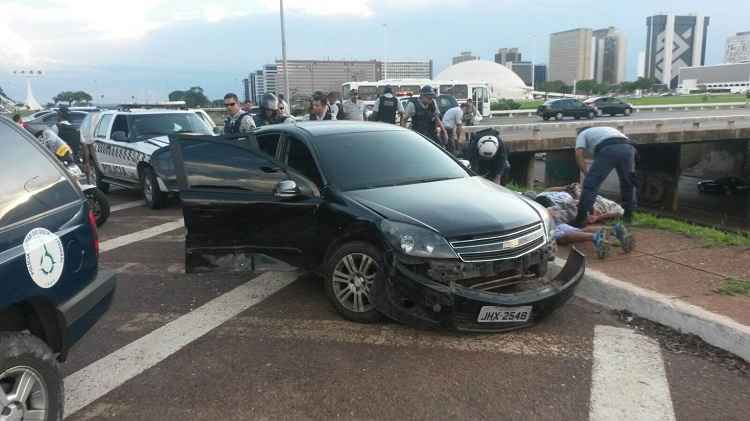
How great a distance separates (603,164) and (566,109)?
118 ft

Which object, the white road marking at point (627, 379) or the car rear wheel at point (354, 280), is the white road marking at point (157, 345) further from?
the white road marking at point (627, 379)

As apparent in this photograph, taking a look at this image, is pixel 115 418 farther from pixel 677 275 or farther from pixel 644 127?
pixel 644 127

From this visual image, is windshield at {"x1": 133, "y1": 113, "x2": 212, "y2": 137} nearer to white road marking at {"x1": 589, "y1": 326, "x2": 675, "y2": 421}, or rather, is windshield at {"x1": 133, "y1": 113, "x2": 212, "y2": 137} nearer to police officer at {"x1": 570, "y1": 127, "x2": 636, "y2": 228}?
police officer at {"x1": 570, "y1": 127, "x2": 636, "y2": 228}

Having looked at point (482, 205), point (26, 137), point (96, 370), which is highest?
point (26, 137)

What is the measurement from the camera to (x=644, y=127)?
24.6 meters

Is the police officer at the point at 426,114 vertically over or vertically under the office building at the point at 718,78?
under

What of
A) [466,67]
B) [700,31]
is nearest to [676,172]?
[466,67]

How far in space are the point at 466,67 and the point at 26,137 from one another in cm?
11809

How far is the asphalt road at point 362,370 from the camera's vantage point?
3424mm

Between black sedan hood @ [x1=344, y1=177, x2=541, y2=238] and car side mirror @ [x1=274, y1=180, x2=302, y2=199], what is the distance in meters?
Result: 0.48

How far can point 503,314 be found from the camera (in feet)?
13.4

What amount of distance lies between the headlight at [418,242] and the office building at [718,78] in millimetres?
137247

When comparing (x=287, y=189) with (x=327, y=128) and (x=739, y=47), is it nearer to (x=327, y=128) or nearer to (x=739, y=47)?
(x=327, y=128)

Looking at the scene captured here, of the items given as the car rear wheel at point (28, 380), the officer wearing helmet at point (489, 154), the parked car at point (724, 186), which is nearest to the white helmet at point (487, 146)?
the officer wearing helmet at point (489, 154)
